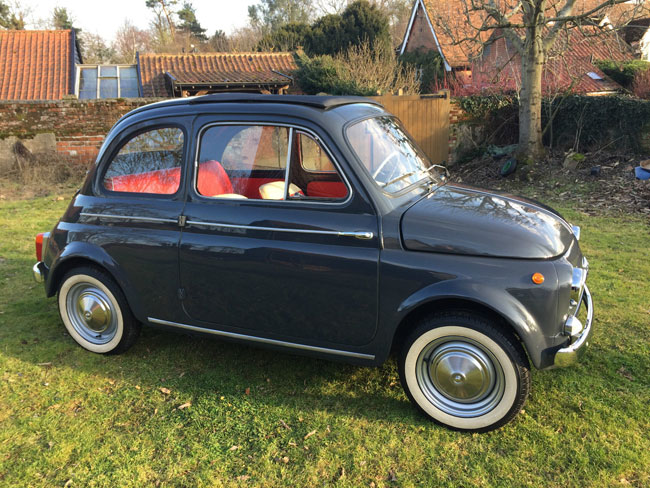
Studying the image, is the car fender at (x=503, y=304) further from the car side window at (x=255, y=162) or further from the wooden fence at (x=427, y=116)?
the wooden fence at (x=427, y=116)

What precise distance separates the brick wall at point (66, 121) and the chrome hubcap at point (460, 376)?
37.6 feet

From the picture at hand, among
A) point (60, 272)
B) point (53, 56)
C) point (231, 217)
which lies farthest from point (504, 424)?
point (53, 56)

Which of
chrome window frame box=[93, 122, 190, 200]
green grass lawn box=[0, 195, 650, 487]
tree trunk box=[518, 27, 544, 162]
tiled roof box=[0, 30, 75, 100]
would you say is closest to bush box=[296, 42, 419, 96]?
tree trunk box=[518, 27, 544, 162]

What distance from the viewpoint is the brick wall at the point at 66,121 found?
12.0m

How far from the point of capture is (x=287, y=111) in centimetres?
328

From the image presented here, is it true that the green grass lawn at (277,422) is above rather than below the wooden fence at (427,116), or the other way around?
below

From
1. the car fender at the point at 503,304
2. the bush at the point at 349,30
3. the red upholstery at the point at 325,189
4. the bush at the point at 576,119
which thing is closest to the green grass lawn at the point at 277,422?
the car fender at the point at 503,304

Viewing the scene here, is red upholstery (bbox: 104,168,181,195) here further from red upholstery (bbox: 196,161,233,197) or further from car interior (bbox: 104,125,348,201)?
red upholstery (bbox: 196,161,233,197)

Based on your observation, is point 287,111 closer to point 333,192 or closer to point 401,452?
point 333,192

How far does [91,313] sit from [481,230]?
3106 mm

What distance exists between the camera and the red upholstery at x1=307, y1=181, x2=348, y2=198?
11.1 ft

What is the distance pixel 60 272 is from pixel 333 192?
2.38 meters

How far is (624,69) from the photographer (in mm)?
21047

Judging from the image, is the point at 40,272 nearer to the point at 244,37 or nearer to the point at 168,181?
the point at 168,181
